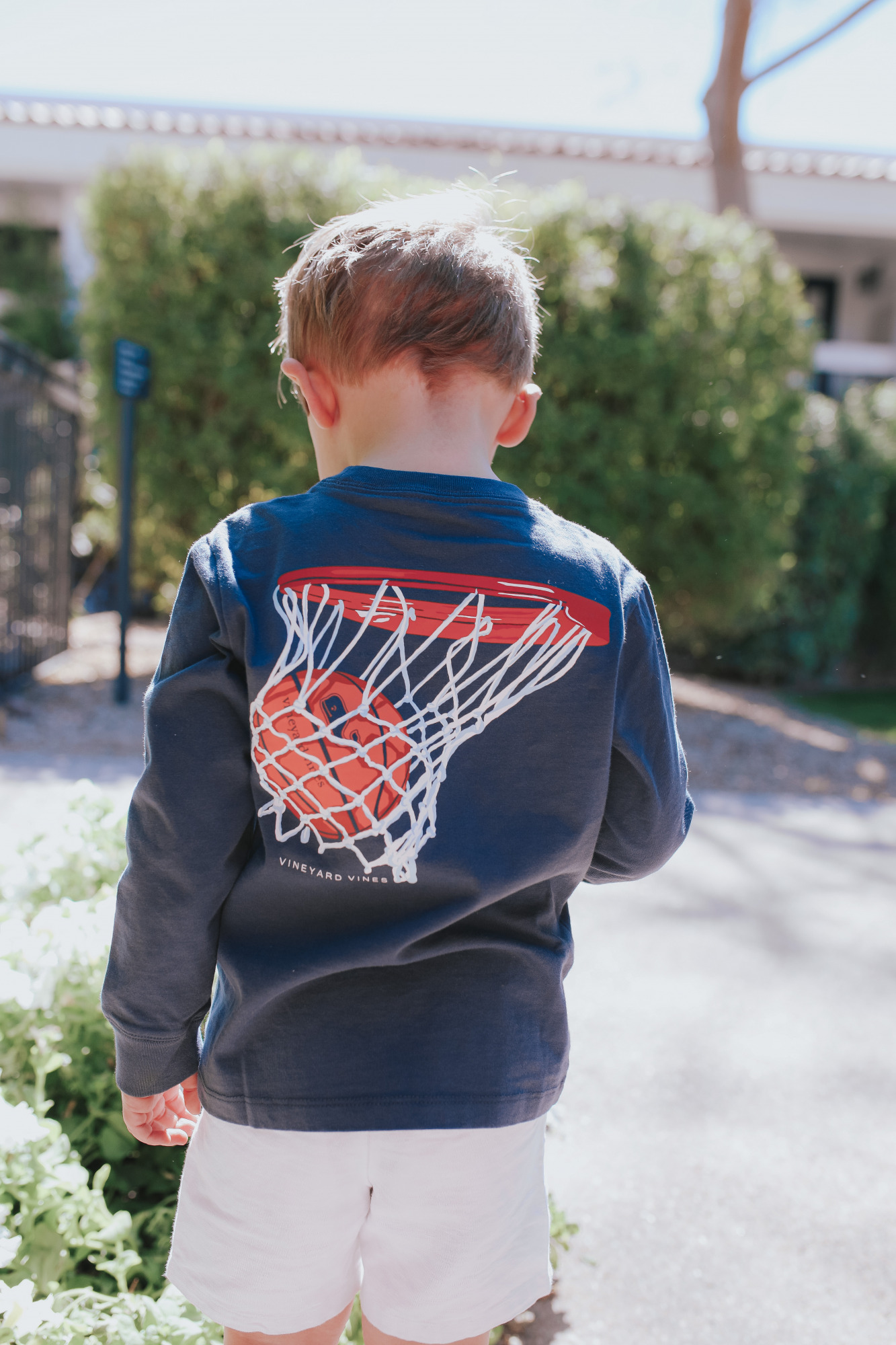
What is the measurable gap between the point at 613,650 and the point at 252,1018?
0.53 m

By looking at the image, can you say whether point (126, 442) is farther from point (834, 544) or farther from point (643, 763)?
point (834, 544)

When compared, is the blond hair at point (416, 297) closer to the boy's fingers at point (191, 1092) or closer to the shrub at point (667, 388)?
the boy's fingers at point (191, 1092)

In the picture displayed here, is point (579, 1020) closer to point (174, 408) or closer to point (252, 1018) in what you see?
point (252, 1018)

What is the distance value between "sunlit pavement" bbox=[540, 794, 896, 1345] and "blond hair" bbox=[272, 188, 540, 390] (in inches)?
66.7

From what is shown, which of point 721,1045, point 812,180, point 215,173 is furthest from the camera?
point 812,180

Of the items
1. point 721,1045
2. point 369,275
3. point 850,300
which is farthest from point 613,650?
point 850,300

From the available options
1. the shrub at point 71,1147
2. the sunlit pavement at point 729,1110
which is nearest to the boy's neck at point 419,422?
the shrub at point 71,1147

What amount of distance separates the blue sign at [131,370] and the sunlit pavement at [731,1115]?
433 centimetres

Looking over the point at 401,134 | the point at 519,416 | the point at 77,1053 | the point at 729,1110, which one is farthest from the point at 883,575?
the point at 519,416

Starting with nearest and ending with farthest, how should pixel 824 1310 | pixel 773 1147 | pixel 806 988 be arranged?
pixel 824 1310 → pixel 773 1147 → pixel 806 988

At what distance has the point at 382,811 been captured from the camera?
1016mm

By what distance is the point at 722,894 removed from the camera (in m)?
4.11

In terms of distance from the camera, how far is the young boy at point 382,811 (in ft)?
3.34

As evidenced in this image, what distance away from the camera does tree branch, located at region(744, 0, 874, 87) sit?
9.52 m
